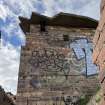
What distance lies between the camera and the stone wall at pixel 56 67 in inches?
358

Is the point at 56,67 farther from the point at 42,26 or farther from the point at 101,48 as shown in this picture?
the point at 101,48

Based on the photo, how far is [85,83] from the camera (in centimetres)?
951

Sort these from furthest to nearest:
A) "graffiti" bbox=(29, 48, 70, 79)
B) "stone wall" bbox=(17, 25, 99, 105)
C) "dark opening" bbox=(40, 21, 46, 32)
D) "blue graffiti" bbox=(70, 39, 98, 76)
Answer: "dark opening" bbox=(40, 21, 46, 32) < "blue graffiti" bbox=(70, 39, 98, 76) < "graffiti" bbox=(29, 48, 70, 79) < "stone wall" bbox=(17, 25, 99, 105)

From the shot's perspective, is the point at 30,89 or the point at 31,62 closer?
the point at 30,89

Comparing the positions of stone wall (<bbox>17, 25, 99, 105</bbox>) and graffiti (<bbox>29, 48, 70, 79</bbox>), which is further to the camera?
graffiti (<bbox>29, 48, 70, 79</bbox>)

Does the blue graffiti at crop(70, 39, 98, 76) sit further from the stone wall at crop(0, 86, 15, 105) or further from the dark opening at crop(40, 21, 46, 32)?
the stone wall at crop(0, 86, 15, 105)

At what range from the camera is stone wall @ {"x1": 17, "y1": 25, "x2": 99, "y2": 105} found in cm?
909

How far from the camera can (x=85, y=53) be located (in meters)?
10.1

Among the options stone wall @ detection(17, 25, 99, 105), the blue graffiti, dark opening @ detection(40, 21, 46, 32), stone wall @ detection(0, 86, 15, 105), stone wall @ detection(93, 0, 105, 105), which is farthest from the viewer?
stone wall @ detection(0, 86, 15, 105)

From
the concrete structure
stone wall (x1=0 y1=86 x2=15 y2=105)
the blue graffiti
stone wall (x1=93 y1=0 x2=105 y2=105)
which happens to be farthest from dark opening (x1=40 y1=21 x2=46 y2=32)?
stone wall (x1=93 y1=0 x2=105 y2=105)

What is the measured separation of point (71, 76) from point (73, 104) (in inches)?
42.3

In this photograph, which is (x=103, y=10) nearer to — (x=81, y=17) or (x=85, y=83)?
(x=85, y=83)

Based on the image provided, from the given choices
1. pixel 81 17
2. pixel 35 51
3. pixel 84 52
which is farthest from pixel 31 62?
pixel 81 17

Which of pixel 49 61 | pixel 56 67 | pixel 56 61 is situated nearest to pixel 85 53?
pixel 56 61
